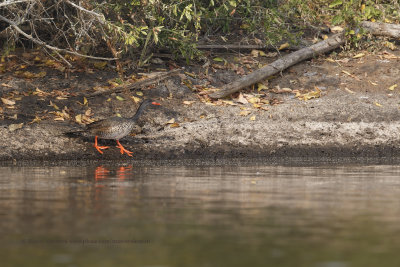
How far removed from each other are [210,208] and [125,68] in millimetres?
9695

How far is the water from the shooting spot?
5.02 meters

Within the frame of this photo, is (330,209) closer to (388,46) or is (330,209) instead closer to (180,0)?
(180,0)

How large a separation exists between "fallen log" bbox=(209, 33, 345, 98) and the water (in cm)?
513

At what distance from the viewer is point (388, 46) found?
58.7ft

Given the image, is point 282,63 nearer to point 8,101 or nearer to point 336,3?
point 336,3

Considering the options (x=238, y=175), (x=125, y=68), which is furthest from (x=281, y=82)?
(x=238, y=175)

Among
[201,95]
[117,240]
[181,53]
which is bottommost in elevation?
[117,240]

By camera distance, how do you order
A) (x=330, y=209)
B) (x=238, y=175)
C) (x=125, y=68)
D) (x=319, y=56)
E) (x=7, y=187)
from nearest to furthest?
(x=330, y=209) < (x=7, y=187) < (x=238, y=175) < (x=125, y=68) < (x=319, y=56)

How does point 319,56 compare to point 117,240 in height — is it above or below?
above

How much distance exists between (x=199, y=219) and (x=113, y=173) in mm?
4557

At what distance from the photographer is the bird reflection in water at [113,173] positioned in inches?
404

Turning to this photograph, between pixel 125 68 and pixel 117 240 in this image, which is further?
pixel 125 68

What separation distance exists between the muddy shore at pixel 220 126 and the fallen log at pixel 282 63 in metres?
0.54

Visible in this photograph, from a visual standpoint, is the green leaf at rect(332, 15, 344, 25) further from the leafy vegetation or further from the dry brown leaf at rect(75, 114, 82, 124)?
the dry brown leaf at rect(75, 114, 82, 124)
